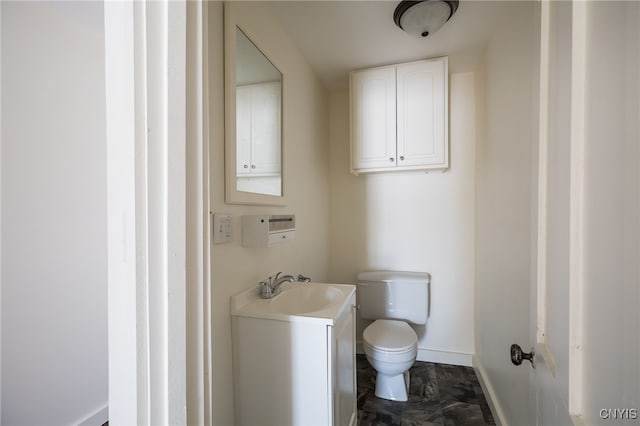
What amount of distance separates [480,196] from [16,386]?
2922 millimetres

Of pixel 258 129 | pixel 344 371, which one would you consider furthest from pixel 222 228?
pixel 344 371

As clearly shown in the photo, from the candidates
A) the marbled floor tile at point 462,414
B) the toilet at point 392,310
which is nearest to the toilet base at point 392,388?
the toilet at point 392,310

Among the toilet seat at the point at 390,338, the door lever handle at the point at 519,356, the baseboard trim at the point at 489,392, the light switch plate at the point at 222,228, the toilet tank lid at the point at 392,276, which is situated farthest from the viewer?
the toilet tank lid at the point at 392,276

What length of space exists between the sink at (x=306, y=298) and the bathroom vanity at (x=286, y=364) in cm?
11

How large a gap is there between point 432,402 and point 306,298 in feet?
3.80

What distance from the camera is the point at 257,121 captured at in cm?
130

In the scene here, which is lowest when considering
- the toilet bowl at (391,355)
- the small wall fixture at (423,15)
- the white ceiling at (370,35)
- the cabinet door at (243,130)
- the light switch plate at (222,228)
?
the toilet bowl at (391,355)

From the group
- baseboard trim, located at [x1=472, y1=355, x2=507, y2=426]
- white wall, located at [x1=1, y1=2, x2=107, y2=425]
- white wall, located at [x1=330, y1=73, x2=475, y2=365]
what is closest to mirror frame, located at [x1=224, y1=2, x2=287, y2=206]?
white wall, located at [x1=1, y1=2, x2=107, y2=425]

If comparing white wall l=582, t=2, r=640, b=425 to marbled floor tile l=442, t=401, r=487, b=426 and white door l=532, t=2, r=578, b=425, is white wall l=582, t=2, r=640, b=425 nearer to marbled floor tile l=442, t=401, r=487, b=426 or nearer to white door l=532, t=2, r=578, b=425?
white door l=532, t=2, r=578, b=425

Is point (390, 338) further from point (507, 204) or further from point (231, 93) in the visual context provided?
point (231, 93)

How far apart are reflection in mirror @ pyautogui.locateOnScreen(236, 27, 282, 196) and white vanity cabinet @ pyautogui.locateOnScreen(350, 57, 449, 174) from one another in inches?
30.1

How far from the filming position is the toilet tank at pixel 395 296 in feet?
6.63

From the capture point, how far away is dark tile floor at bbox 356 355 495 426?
61.8 inches

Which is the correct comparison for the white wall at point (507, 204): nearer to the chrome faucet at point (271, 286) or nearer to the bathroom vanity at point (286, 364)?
the bathroom vanity at point (286, 364)
